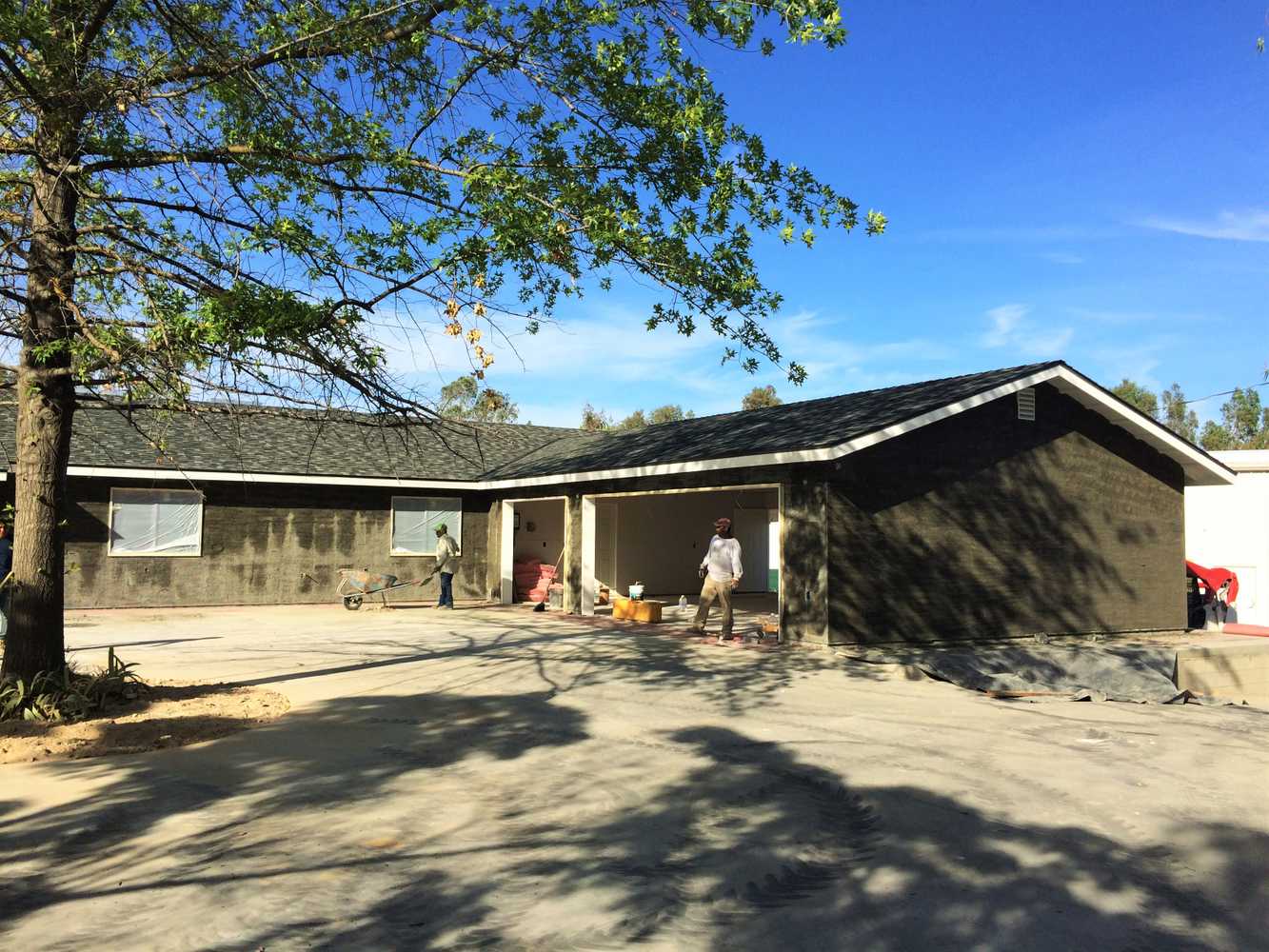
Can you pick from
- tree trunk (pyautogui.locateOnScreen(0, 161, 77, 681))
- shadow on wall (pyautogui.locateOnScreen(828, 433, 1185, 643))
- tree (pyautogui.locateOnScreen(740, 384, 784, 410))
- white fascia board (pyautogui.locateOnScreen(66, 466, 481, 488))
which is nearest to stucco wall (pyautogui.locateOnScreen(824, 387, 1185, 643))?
shadow on wall (pyautogui.locateOnScreen(828, 433, 1185, 643))

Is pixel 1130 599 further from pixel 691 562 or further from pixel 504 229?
pixel 504 229

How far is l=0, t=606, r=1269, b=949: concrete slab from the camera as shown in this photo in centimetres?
400

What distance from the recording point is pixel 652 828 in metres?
5.32

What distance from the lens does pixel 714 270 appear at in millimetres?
8109

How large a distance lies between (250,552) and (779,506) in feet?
36.7

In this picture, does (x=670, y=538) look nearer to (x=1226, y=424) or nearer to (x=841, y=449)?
(x=841, y=449)

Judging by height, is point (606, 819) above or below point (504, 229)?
below

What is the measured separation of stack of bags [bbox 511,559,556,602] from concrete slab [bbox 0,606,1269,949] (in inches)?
476

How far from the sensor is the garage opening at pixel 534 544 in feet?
72.1

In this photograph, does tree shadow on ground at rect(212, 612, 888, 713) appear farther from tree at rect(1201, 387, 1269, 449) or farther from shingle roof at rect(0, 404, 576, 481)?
tree at rect(1201, 387, 1269, 449)

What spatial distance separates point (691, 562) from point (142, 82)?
19.1 metres

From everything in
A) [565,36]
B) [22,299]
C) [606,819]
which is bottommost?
[606,819]

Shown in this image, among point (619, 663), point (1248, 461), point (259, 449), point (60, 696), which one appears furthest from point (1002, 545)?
point (259, 449)

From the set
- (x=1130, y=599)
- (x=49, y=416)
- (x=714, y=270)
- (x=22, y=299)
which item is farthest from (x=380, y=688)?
(x=1130, y=599)
